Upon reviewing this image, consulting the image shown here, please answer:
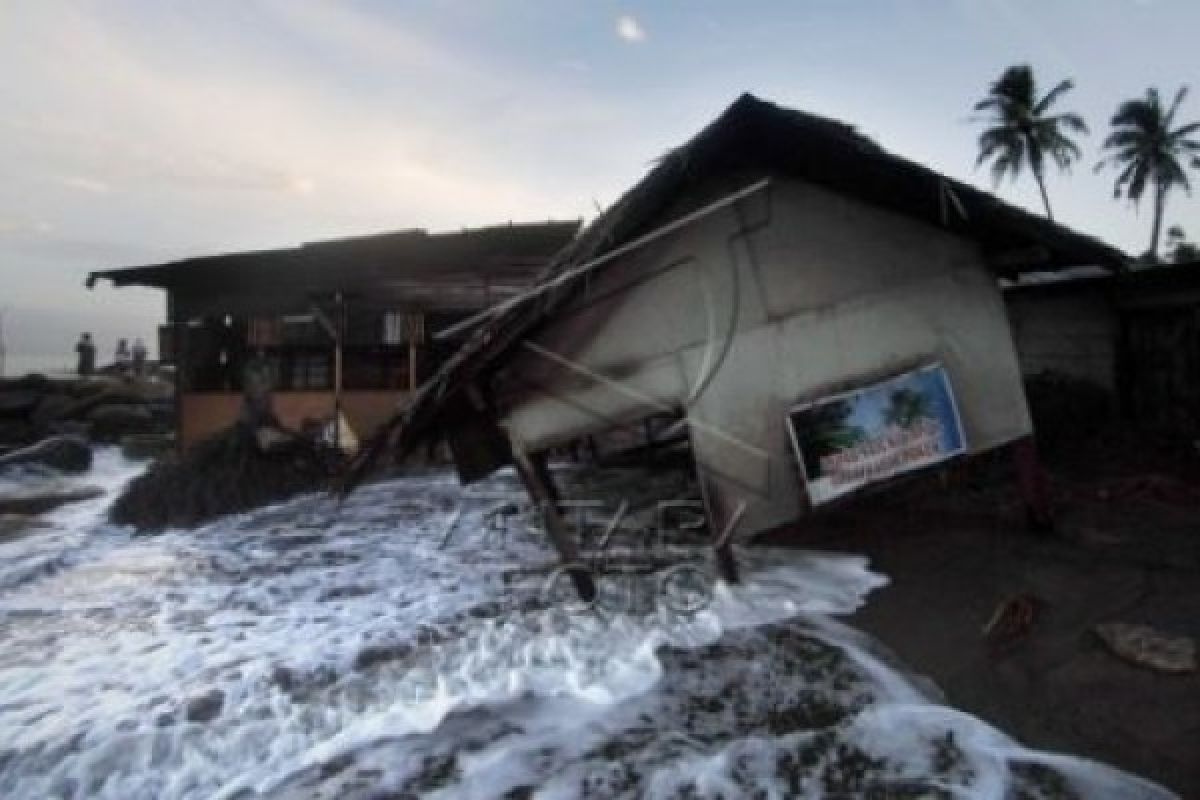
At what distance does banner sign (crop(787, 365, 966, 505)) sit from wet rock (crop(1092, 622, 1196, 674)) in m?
2.21

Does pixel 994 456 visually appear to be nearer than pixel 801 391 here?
No

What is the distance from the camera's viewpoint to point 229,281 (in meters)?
19.6

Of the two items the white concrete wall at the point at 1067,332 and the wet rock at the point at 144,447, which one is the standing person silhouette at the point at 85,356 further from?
the white concrete wall at the point at 1067,332

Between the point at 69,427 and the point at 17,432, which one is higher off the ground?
the point at 69,427

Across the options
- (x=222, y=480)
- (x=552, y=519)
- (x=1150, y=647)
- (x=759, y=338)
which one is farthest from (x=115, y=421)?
(x=1150, y=647)

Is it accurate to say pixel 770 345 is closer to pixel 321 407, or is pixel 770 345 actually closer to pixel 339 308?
pixel 339 308

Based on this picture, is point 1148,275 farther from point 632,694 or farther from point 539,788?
point 539,788

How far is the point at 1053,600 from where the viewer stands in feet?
20.9

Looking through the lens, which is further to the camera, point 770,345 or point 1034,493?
point 1034,493

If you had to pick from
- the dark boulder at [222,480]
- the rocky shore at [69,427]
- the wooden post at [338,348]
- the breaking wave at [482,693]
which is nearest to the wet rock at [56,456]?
the rocky shore at [69,427]

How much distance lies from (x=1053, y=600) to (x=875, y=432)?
81.5 inches

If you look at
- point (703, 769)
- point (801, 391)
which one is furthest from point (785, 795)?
point (801, 391)

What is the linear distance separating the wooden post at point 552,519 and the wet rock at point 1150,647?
14.5 feet

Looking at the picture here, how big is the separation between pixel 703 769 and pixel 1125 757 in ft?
8.18
